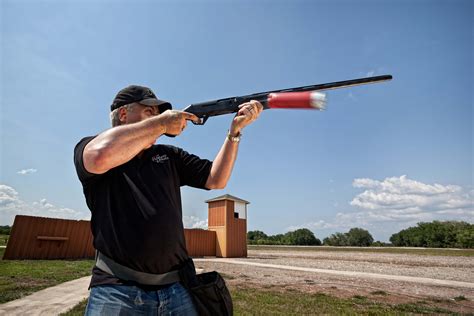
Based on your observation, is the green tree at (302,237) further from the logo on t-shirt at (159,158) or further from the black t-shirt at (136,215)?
the black t-shirt at (136,215)

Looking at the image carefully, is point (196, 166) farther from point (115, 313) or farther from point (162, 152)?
point (115, 313)

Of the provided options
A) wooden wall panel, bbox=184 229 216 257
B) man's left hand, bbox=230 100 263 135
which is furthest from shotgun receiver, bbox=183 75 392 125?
wooden wall panel, bbox=184 229 216 257

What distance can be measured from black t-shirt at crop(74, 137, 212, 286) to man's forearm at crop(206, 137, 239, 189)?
388 mm

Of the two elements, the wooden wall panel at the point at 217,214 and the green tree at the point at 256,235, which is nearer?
the wooden wall panel at the point at 217,214

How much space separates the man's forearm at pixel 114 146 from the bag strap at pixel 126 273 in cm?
51

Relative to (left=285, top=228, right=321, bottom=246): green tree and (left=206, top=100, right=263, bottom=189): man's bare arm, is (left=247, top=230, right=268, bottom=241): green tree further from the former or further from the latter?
(left=206, top=100, right=263, bottom=189): man's bare arm

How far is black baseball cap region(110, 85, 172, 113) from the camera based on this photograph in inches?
80.0

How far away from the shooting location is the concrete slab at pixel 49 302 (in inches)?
213

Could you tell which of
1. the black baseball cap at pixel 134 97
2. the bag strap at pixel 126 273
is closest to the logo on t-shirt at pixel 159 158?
the black baseball cap at pixel 134 97

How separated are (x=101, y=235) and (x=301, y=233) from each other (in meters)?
97.9

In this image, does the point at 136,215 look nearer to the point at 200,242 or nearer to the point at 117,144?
the point at 117,144

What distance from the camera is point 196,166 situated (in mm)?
2270

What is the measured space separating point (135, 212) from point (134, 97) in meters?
0.82

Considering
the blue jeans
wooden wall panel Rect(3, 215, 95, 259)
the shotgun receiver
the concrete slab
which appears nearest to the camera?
the blue jeans
